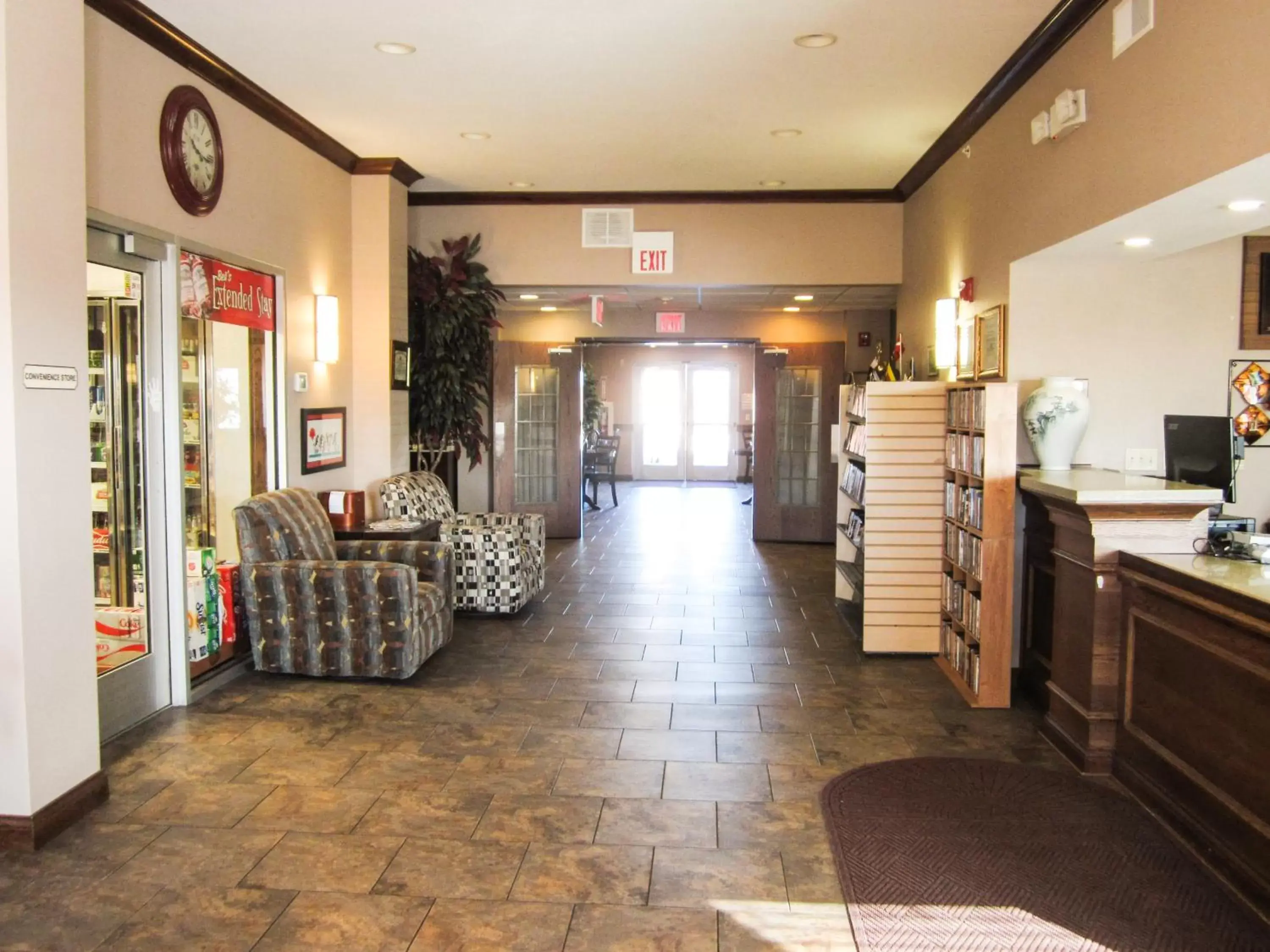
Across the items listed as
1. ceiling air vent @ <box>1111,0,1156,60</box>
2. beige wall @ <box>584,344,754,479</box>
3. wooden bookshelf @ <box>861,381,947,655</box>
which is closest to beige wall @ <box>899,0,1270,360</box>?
ceiling air vent @ <box>1111,0,1156,60</box>

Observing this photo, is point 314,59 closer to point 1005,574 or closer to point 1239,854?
point 1005,574

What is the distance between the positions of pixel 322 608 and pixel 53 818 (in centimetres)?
179

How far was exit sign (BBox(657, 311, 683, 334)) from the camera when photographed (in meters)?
11.5

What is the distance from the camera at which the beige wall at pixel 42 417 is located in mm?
2994

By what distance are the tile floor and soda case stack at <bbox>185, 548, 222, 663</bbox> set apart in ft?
0.82

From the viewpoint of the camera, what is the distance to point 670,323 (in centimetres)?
1158

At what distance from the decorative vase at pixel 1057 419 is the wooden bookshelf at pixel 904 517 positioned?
668mm

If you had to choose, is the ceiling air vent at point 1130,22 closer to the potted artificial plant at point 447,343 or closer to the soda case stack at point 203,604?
the soda case stack at point 203,604

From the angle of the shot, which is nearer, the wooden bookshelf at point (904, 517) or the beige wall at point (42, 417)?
the beige wall at point (42, 417)

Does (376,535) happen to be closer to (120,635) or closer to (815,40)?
(120,635)

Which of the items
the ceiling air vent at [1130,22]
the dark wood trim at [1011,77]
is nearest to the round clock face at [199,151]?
the dark wood trim at [1011,77]

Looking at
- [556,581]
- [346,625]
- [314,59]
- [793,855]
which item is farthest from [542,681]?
[314,59]

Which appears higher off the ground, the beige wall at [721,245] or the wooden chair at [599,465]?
the beige wall at [721,245]

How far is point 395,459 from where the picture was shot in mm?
6895
